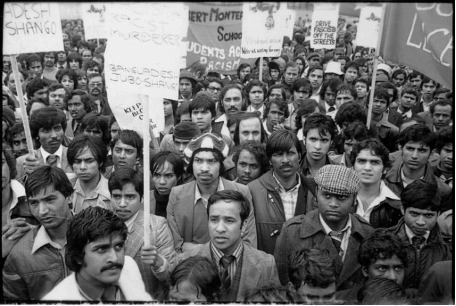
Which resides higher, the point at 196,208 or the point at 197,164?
the point at 197,164

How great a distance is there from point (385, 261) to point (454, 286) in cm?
126

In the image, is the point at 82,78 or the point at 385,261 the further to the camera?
the point at 82,78

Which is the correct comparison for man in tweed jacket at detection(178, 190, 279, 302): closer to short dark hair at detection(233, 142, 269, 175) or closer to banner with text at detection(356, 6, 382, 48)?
short dark hair at detection(233, 142, 269, 175)

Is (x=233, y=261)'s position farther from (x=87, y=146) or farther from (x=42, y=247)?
(x=87, y=146)

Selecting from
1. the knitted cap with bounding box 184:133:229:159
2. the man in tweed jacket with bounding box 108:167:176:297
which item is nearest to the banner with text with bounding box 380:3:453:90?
the knitted cap with bounding box 184:133:229:159

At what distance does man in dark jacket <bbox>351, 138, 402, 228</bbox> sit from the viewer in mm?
3855

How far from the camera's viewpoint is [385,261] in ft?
9.51

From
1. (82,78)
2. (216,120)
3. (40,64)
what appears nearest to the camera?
(216,120)

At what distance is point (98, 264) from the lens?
8.11 ft

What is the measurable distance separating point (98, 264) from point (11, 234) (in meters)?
0.78

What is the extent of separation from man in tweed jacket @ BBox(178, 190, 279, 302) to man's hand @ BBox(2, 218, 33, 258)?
3.40ft

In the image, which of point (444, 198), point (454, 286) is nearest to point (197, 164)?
point (444, 198)

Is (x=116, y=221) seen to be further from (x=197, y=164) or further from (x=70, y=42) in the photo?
(x=70, y=42)

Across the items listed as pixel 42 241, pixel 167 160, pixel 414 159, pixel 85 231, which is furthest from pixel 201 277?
pixel 414 159
